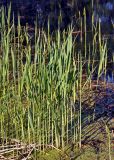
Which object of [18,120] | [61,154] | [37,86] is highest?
[37,86]

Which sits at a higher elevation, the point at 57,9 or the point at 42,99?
the point at 57,9

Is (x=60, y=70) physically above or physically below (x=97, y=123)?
above

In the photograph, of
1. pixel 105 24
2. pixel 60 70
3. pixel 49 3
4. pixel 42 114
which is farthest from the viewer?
pixel 49 3

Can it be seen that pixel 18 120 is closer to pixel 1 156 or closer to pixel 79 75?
pixel 1 156

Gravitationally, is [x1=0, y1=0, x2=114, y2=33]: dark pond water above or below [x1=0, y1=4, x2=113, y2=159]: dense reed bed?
above

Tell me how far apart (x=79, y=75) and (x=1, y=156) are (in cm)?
70

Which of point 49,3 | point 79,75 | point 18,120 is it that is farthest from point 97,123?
point 49,3

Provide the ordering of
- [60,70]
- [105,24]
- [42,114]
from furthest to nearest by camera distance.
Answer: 1. [105,24]
2. [42,114]
3. [60,70]

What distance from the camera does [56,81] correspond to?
2.86 m

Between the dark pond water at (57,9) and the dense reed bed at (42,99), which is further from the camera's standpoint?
the dark pond water at (57,9)

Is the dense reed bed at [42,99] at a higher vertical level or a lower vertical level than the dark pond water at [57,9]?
lower

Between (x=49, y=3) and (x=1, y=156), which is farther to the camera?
(x=49, y=3)

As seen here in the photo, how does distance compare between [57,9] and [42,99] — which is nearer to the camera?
[42,99]

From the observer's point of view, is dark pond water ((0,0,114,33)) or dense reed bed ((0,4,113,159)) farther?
dark pond water ((0,0,114,33))
